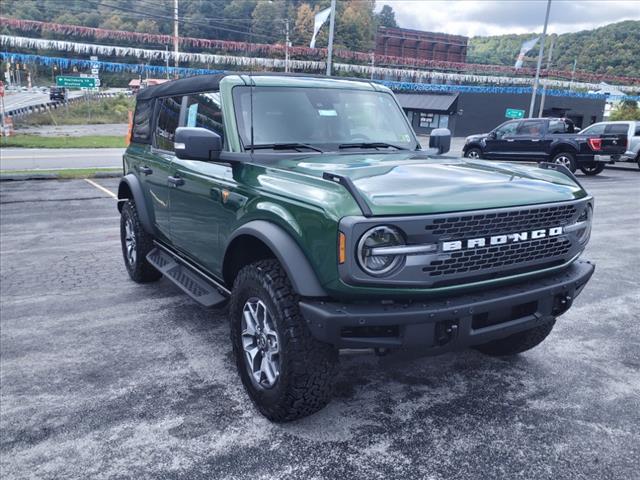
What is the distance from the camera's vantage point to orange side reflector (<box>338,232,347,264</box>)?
2.51 m

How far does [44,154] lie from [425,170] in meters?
20.8

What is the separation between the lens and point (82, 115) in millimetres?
46094

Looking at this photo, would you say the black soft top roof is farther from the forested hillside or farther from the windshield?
the forested hillside

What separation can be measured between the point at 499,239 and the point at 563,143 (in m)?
16.3

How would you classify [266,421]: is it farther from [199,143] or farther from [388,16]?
[388,16]

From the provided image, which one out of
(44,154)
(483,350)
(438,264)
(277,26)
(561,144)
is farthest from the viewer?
(277,26)

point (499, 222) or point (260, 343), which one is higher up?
point (499, 222)

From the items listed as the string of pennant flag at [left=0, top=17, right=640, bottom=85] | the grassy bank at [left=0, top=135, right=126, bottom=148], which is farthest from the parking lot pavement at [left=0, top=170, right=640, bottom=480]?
the string of pennant flag at [left=0, top=17, right=640, bottom=85]

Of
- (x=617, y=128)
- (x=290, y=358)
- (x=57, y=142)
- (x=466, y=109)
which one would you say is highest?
(x=466, y=109)

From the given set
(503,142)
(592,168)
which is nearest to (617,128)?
(592,168)

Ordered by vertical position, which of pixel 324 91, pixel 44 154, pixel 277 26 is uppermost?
pixel 277 26

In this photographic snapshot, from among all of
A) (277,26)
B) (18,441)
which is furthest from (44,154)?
(277,26)

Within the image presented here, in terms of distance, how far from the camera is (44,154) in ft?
67.2

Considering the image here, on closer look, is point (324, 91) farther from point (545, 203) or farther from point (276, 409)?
point (276, 409)
